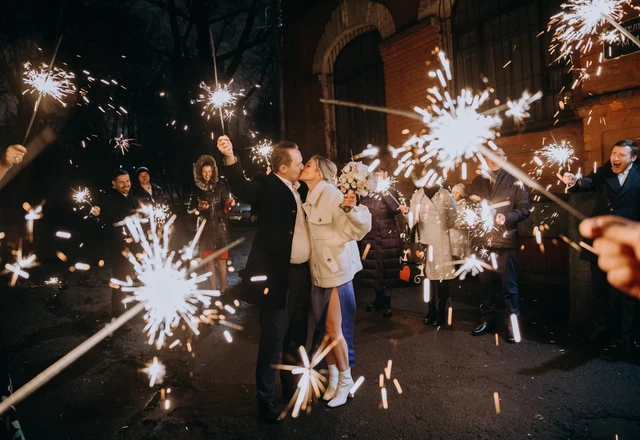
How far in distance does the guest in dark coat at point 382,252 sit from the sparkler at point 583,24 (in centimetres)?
328

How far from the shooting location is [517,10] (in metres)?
7.59

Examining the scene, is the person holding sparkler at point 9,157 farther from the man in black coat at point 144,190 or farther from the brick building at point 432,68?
the brick building at point 432,68

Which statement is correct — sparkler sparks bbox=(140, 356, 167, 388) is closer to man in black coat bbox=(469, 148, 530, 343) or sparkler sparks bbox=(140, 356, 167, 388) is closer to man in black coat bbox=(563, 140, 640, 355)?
man in black coat bbox=(469, 148, 530, 343)

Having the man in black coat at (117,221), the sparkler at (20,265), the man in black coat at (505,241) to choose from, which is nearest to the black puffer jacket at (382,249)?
the man in black coat at (505,241)

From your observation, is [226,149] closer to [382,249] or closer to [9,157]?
[9,157]

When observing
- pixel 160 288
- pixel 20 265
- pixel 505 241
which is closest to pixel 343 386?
pixel 505 241

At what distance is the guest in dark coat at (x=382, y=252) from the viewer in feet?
20.2

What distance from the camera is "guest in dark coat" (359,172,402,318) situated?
6156 millimetres

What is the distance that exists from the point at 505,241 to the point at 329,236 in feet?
8.55

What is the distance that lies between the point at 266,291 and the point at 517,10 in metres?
7.39

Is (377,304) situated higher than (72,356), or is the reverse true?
(377,304)

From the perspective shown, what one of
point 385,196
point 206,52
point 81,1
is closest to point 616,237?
point 385,196

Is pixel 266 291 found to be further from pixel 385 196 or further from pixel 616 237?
pixel 385 196

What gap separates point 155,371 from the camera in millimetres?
4621
